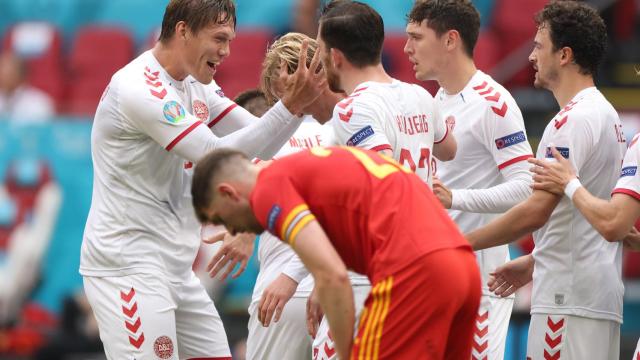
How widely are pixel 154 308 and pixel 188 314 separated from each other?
360 millimetres

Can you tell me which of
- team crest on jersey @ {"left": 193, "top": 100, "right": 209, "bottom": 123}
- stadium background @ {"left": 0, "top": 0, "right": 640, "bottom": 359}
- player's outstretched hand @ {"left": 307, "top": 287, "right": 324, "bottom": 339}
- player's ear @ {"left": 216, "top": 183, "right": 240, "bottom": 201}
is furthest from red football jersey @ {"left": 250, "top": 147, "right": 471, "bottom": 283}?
stadium background @ {"left": 0, "top": 0, "right": 640, "bottom": 359}

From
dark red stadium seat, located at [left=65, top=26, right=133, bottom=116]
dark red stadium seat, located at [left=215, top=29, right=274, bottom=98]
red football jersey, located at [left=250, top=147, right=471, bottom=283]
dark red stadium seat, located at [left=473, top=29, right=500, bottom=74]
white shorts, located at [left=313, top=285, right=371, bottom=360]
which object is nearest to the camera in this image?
red football jersey, located at [left=250, top=147, right=471, bottom=283]

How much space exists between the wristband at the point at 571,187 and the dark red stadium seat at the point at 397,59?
8.11 meters

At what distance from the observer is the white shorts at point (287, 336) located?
6793 mm

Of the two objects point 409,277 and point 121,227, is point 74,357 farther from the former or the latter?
point 409,277

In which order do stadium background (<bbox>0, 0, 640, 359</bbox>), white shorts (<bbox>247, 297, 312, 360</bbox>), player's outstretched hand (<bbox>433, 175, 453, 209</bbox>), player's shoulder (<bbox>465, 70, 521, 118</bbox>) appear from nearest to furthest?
player's outstretched hand (<bbox>433, 175, 453, 209</bbox>) < player's shoulder (<bbox>465, 70, 521, 118</bbox>) < white shorts (<bbox>247, 297, 312, 360</bbox>) < stadium background (<bbox>0, 0, 640, 359</bbox>)

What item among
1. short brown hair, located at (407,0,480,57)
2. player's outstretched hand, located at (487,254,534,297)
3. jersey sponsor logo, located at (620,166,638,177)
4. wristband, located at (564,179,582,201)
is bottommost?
player's outstretched hand, located at (487,254,534,297)

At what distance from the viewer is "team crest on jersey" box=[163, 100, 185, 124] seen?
243 inches

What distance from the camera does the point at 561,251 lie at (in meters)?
6.28

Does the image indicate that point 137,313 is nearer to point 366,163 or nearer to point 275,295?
point 275,295

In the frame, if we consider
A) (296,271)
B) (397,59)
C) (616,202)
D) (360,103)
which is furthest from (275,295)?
(397,59)

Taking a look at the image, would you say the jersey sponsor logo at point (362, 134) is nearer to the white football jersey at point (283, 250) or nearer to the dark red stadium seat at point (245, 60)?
the white football jersey at point (283, 250)

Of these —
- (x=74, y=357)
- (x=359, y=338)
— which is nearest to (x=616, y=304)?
(x=359, y=338)

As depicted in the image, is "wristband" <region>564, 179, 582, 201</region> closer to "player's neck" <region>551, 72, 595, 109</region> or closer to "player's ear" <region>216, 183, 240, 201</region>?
"player's neck" <region>551, 72, 595, 109</region>
